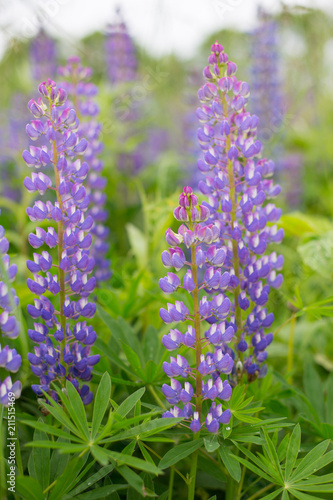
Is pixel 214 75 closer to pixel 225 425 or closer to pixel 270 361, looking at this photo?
pixel 225 425

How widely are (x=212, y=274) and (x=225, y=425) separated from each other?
1.05 feet

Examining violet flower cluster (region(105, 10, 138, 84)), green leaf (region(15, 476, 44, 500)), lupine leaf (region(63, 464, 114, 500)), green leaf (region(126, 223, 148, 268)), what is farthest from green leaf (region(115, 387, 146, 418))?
violet flower cluster (region(105, 10, 138, 84))

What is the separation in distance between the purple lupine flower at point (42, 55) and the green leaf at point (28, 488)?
2.46 meters

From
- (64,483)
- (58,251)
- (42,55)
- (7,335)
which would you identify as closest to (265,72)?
(42,55)

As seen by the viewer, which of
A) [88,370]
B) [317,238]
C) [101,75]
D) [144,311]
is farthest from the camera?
[101,75]

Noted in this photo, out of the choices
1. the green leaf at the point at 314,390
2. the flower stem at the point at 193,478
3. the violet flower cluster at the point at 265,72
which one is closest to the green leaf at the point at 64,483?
the flower stem at the point at 193,478

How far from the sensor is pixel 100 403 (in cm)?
99

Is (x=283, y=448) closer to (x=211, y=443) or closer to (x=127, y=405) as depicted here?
(x=211, y=443)

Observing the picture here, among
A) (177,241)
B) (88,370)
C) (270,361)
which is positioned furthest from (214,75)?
(270,361)

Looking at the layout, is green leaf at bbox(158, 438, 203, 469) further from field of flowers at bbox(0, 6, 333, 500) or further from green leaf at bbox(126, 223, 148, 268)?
green leaf at bbox(126, 223, 148, 268)

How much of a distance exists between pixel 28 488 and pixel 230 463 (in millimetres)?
386

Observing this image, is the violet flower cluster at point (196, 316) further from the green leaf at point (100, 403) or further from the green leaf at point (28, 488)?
the green leaf at point (28, 488)

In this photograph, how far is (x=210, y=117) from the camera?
1.19 meters

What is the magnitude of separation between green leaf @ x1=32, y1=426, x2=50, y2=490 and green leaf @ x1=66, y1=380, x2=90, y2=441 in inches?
2.8
